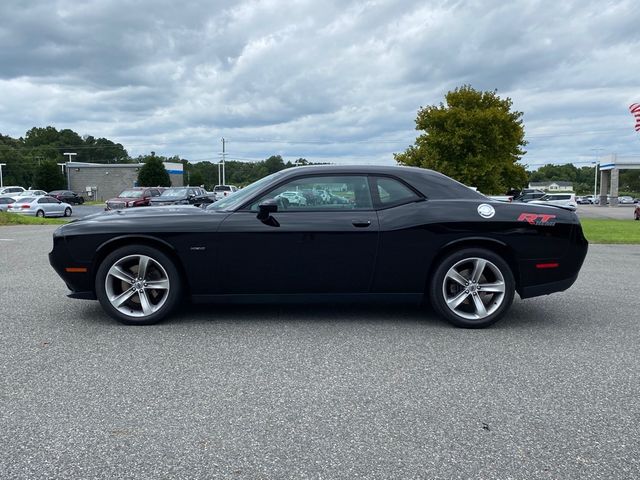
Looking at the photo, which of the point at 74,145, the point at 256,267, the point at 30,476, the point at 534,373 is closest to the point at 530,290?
the point at 534,373

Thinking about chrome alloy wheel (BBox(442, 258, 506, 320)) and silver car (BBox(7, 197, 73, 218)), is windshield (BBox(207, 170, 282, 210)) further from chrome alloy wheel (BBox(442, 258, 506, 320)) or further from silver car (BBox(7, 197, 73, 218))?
silver car (BBox(7, 197, 73, 218))

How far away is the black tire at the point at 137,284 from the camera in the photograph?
4934 millimetres

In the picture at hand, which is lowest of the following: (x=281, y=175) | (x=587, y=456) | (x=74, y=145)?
(x=587, y=456)

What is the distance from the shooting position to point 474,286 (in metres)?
5.03

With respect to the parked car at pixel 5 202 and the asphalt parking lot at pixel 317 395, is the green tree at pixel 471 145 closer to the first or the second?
the parked car at pixel 5 202

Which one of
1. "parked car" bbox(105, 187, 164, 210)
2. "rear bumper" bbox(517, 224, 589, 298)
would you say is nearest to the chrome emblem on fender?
"rear bumper" bbox(517, 224, 589, 298)

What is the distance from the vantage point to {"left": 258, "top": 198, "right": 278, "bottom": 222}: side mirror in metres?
4.84

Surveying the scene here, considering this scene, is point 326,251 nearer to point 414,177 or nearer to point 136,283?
point 414,177

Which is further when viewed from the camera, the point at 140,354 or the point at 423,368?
the point at 140,354

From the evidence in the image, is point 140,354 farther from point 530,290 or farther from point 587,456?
point 530,290

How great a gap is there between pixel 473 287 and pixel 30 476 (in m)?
3.80

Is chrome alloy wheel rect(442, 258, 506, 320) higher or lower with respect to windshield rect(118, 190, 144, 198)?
lower

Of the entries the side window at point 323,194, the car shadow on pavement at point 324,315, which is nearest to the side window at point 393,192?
the side window at point 323,194

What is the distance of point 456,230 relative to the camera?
499cm
